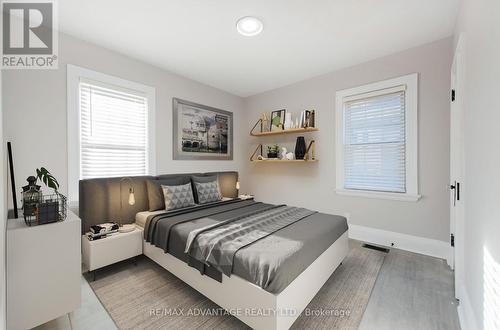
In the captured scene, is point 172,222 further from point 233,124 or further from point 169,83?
point 233,124

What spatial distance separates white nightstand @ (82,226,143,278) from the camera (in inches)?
82.9

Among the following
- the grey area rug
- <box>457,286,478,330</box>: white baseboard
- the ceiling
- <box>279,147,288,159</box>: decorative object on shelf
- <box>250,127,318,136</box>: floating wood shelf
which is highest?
the ceiling

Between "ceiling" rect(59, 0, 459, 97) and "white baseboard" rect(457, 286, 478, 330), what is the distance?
8.46ft

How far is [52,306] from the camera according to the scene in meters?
1.46

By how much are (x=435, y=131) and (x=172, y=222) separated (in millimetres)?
3380

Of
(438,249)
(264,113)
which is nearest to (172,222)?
(264,113)

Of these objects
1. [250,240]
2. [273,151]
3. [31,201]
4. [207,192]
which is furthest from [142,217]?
[273,151]

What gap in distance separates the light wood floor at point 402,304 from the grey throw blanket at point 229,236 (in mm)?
818

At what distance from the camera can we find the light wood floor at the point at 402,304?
5.10 feet

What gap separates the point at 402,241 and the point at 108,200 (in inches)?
154

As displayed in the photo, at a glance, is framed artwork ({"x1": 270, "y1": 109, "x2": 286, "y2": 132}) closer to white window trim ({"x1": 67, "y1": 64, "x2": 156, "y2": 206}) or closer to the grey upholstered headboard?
the grey upholstered headboard

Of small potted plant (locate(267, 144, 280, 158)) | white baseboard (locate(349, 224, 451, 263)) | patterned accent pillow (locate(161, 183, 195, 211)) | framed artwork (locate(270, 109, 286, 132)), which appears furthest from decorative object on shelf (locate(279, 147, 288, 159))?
patterned accent pillow (locate(161, 183, 195, 211))

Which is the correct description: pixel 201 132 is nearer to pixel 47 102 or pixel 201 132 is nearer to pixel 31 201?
pixel 47 102

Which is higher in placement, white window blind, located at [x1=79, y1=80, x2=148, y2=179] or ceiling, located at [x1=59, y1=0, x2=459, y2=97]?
ceiling, located at [x1=59, y1=0, x2=459, y2=97]
